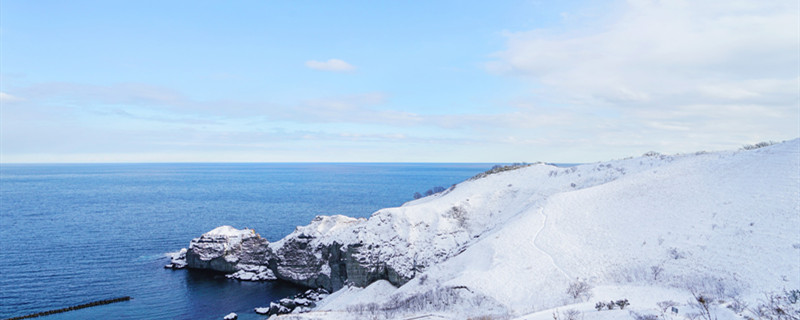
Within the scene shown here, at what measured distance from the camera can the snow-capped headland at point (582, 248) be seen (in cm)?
1625

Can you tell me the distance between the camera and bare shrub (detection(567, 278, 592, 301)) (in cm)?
1662

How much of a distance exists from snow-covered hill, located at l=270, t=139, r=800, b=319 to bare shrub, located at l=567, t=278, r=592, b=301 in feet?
0.44

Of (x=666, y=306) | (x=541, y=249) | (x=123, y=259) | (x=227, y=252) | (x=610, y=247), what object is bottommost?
(x=123, y=259)

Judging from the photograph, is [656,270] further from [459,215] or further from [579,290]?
[459,215]

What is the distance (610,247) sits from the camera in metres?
22.3

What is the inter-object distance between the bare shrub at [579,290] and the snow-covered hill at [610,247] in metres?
0.14

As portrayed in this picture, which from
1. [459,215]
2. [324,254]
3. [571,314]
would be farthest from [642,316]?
[324,254]

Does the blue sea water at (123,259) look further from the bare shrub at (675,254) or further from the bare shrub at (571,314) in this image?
the bare shrub at (675,254)

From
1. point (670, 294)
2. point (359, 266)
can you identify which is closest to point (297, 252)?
point (359, 266)

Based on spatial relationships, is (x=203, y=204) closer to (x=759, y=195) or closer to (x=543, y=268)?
(x=543, y=268)

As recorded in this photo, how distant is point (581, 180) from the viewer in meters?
39.2

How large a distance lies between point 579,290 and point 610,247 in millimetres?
6244

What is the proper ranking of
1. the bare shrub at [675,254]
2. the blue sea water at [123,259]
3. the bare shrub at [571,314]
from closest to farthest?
the bare shrub at [571,314] < the bare shrub at [675,254] < the blue sea water at [123,259]

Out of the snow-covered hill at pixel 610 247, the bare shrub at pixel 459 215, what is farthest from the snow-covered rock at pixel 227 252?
the bare shrub at pixel 459 215
